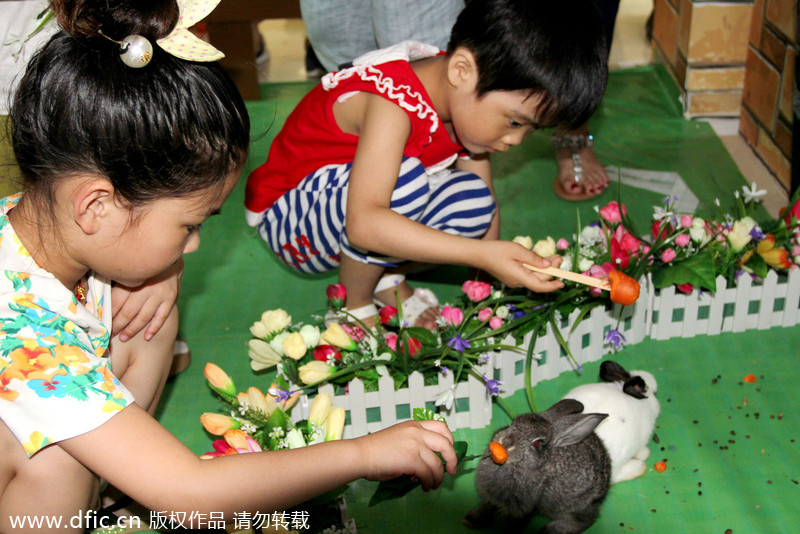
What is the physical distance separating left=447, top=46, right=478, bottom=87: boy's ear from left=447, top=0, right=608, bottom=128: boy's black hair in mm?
17

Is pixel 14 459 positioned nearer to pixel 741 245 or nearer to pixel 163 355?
pixel 163 355

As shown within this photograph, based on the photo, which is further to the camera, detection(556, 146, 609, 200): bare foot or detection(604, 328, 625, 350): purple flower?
detection(556, 146, 609, 200): bare foot

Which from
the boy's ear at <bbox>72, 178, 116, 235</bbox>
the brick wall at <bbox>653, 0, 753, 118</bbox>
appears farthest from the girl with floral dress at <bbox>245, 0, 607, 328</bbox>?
the brick wall at <bbox>653, 0, 753, 118</bbox>

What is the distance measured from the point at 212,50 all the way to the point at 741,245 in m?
1.06

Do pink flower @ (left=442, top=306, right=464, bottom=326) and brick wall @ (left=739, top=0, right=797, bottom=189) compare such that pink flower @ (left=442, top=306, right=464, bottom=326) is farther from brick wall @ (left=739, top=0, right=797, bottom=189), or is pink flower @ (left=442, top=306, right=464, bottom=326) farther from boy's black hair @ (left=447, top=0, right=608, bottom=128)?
brick wall @ (left=739, top=0, right=797, bottom=189)

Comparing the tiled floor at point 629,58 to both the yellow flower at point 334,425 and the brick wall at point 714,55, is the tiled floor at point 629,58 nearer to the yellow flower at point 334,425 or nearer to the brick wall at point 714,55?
the brick wall at point 714,55

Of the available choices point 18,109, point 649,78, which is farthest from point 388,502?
point 649,78

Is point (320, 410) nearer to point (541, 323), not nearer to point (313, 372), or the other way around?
point (313, 372)

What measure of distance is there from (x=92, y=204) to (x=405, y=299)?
0.86m

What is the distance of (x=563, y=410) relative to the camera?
1.21 meters

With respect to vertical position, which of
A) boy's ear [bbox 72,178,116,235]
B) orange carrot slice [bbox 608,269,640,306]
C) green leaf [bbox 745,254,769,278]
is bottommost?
green leaf [bbox 745,254,769,278]

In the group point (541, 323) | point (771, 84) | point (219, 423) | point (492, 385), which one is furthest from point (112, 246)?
point (771, 84)

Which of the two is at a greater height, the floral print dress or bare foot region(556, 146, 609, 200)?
the floral print dress

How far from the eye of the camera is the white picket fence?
1363mm
